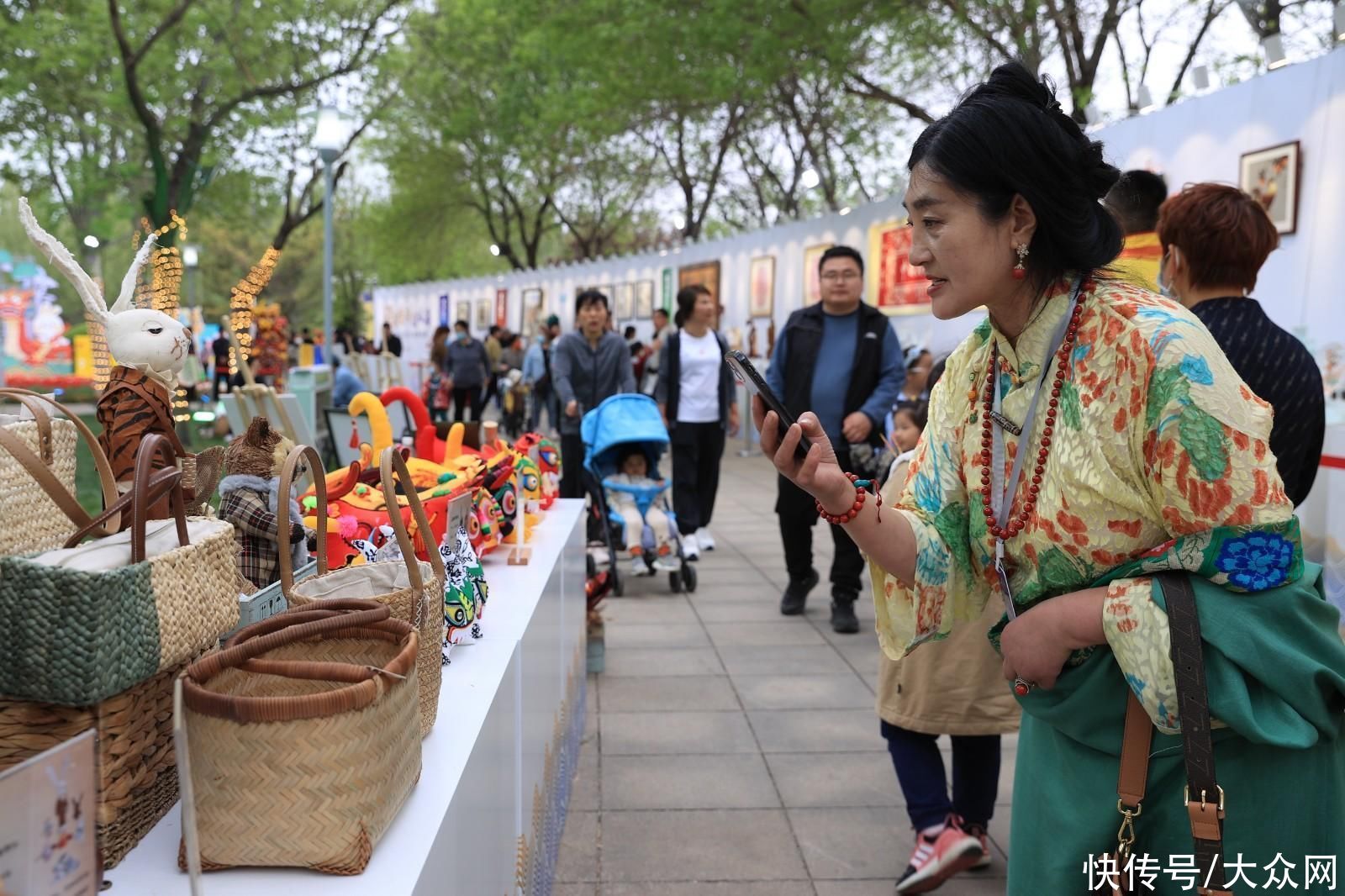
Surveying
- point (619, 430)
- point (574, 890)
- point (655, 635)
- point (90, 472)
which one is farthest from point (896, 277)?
point (574, 890)

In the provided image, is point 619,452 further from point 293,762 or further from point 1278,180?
point 293,762

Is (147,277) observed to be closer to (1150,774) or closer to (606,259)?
(1150,774)

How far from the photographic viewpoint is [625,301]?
67.7 feet

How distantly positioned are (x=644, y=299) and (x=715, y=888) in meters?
17.3

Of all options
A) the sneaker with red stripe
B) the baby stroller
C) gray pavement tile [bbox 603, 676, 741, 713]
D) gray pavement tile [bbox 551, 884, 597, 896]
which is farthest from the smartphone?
the baby stroller

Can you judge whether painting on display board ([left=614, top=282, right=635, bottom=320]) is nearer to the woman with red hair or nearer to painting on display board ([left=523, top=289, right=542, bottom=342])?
painting on display board ([left=523, top=289, right=542, bottom=342])

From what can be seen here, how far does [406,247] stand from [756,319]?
19.6m

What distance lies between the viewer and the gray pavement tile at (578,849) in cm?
306

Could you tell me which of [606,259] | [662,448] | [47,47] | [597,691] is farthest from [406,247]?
[597,691]

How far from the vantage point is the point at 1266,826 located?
146 centimetres

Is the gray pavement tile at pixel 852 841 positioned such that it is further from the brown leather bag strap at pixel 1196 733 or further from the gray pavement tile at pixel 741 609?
the gray pavement tile at pixel 741 609

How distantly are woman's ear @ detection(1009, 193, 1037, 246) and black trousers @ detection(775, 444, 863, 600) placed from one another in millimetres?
3942

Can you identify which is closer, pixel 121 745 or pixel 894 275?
pixel 121 745

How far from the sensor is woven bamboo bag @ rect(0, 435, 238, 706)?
1128 mm
